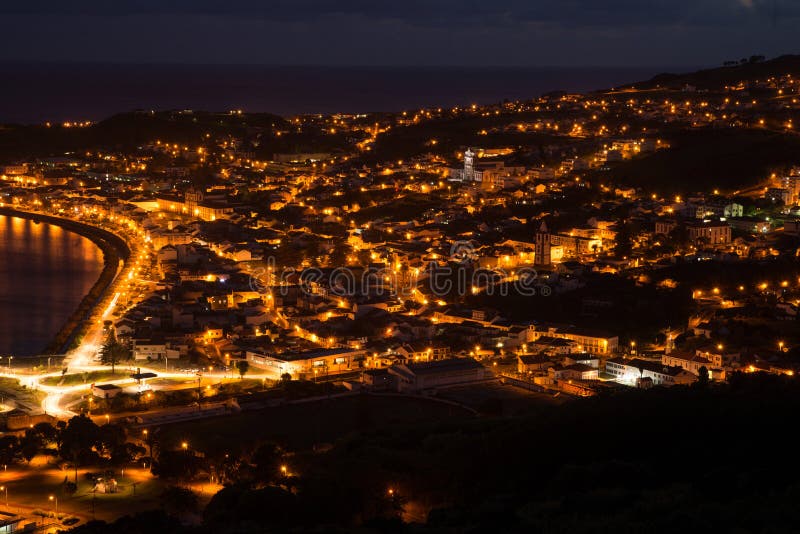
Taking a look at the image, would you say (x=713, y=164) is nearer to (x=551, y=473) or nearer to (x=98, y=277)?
(x=98, y=277)

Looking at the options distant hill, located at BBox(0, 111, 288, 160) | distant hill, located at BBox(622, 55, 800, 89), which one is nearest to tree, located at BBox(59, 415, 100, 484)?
distant hill, located at BBox(0, 111, 288, 160)

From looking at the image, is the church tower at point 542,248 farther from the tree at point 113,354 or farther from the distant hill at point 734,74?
the distant hill at point 734,74

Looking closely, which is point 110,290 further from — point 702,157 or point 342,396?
point 702,157

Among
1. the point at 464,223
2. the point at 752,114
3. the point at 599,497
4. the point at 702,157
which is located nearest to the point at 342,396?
the point at 599,497

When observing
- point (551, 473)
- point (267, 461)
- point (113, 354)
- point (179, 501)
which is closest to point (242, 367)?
point (113, 354)

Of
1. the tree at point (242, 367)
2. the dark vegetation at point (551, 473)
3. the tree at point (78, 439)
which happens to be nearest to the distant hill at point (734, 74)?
the tree at point (242, 367)
